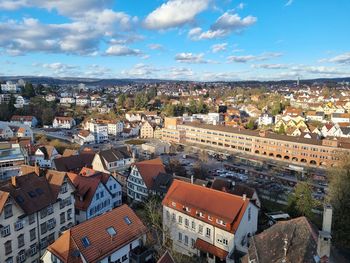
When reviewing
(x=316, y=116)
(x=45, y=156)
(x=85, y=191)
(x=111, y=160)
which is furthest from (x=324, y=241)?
(x=316, y=116)

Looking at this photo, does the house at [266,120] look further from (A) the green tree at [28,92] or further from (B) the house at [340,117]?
(A) the green tree at [28,92]

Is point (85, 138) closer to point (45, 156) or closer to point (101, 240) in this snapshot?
point (45, 156)

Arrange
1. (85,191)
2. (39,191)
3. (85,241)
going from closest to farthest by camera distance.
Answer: (85,241)
(39,191)
(85,191)

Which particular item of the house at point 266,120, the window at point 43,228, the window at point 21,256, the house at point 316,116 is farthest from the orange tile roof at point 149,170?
the house at point 316,116

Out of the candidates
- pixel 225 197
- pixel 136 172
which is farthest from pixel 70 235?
pixel 136 172

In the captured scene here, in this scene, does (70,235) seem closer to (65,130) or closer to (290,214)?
(290,214)

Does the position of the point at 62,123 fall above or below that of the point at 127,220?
below

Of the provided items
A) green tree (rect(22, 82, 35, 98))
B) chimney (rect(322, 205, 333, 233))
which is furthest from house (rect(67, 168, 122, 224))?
green tree (rect(22, 82, 35, 98))
